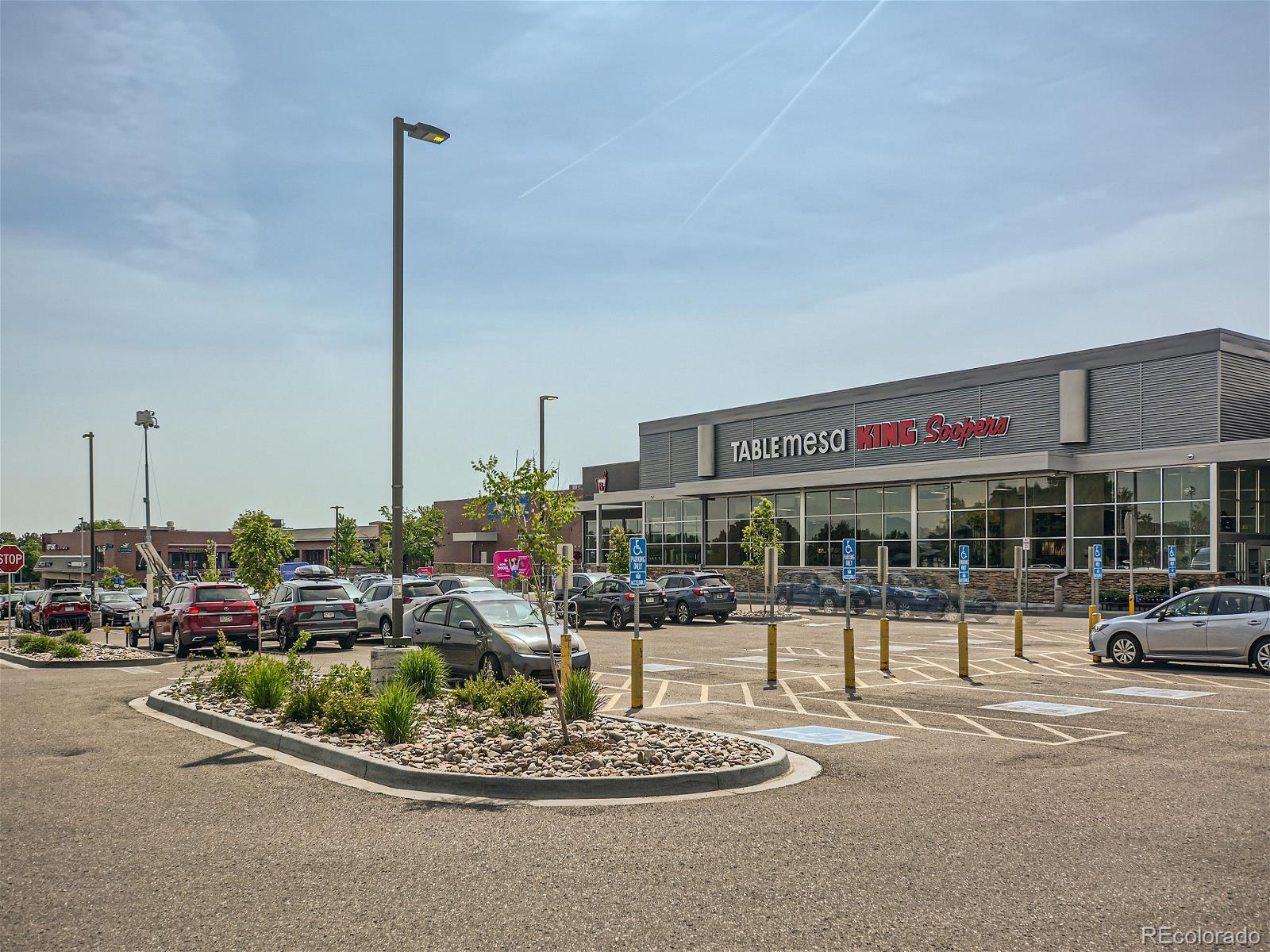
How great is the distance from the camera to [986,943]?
5.17 meters

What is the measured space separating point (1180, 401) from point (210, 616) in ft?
115

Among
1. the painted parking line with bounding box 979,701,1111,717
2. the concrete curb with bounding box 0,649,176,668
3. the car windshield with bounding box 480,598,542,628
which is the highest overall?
the car windshield with bounding box 480,598,542,628

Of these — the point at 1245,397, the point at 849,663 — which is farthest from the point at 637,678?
the point at 1245,397

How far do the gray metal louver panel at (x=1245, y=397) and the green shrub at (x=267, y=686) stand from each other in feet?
122

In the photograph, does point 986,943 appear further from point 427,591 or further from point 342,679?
point 427,591

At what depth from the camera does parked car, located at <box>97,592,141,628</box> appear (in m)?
36.0

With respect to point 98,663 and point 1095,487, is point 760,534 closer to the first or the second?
point 1095,487

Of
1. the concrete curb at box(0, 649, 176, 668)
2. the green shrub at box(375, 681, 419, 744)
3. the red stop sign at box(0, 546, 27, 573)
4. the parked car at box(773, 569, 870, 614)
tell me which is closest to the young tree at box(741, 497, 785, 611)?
the parked car at box(773, 569, 870, 614)

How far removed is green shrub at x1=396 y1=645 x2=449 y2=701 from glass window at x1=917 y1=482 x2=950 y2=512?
38.1 m

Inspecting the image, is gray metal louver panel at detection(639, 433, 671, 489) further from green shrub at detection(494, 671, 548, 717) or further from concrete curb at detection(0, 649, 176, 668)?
green shrub at detection(494, 671, 548, 717)

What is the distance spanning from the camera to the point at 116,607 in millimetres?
38281

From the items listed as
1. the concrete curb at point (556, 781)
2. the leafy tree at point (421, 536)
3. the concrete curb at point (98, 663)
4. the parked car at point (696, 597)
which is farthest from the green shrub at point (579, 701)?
the leafy tree at point (421, 536)

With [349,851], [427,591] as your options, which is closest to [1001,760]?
[349,851]

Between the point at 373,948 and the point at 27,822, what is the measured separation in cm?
412
